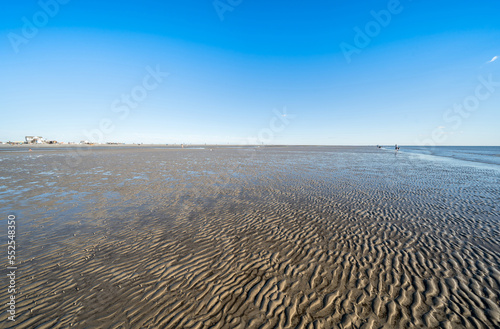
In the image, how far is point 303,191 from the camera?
47.2 ft

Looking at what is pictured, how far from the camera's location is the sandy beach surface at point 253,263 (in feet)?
13.5

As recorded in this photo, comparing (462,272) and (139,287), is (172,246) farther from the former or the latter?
(462,272)

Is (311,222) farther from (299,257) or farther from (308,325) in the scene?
(308,325)

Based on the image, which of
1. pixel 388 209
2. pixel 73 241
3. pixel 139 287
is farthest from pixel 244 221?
pixel 388 209

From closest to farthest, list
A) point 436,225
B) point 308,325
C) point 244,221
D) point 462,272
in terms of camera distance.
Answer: point 308,325, point 462,272, point 436,225, point 244,221

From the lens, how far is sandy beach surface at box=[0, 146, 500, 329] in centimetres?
411

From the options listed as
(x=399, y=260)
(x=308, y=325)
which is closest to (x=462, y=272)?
(x=399, y=260)

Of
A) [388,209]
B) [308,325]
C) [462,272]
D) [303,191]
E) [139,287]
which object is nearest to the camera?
[308,325]

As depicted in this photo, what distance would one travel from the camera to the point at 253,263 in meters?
5.89

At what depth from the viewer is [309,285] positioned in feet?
16.4

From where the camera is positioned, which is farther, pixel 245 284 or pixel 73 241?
pixel 73 241

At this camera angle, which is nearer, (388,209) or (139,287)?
(139,287)

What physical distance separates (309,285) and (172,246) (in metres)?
5.02

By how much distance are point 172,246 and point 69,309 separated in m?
2.96
